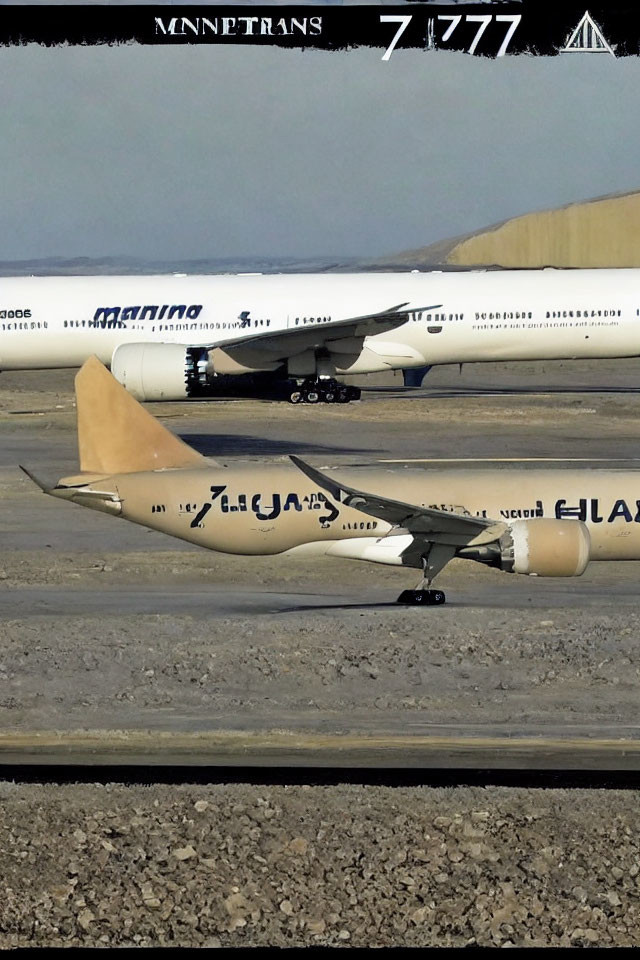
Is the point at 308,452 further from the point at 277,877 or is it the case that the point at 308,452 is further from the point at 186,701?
the point at 277,877

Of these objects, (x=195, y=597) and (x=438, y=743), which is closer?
(x=438, y=743)

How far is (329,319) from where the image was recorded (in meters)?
65.0

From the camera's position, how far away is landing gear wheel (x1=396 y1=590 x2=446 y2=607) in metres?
32.2

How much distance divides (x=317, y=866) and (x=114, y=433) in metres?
19.8

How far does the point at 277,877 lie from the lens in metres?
16.4

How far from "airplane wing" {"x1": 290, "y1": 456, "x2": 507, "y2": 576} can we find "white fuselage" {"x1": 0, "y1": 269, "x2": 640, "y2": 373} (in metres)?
32.8

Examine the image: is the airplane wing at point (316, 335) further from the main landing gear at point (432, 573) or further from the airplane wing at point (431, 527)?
the main landing gear at point (432, 573)

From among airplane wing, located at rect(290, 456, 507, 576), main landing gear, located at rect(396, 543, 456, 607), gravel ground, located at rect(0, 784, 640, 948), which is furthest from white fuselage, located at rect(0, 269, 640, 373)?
gravel ground, located at rect(0, 784, 640, 948)

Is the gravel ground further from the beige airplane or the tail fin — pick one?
the tail fin

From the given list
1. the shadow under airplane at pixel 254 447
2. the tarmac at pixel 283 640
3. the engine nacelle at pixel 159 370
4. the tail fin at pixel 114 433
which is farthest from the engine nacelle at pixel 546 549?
the engine nacelle at pixel 159 370

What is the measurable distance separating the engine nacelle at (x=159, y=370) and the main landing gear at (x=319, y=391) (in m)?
7.53

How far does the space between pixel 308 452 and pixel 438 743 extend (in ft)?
109

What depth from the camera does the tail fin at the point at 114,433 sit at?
3497 centimetres
